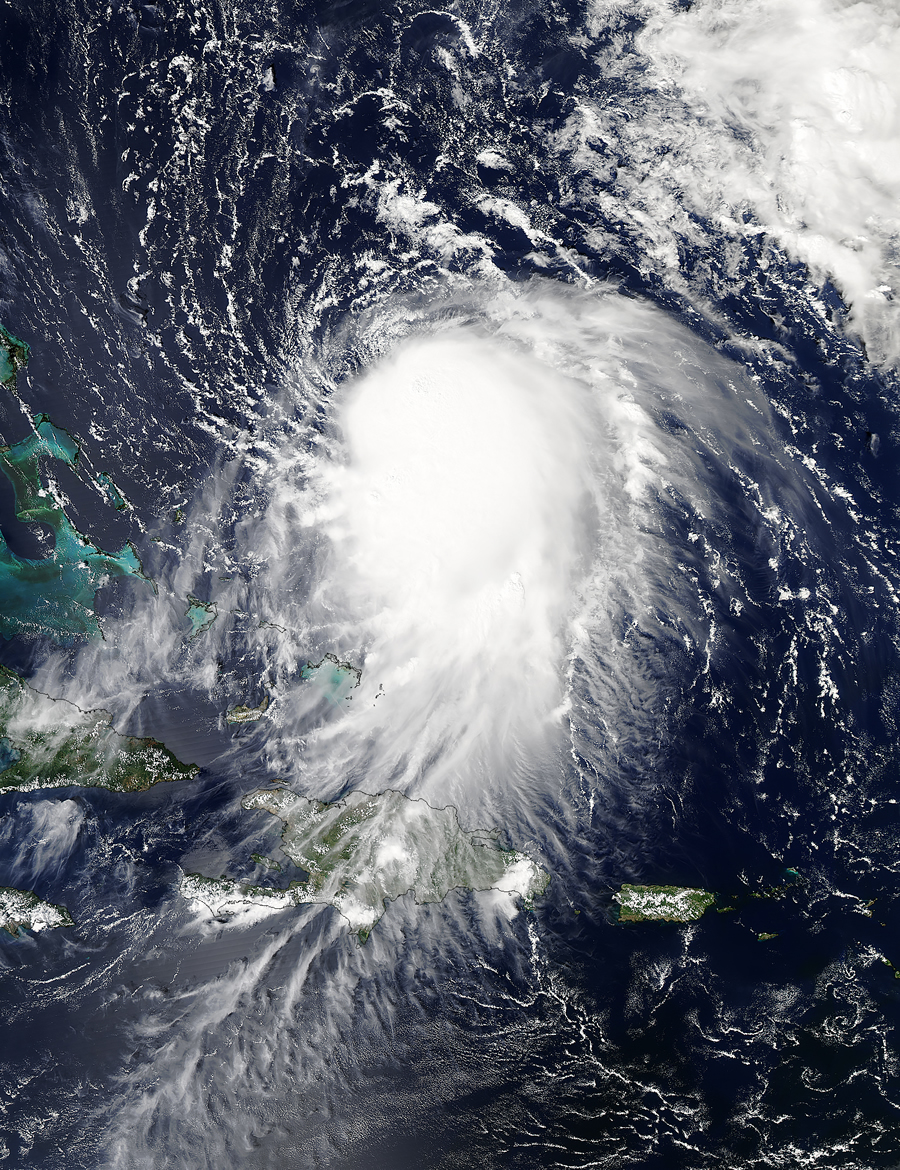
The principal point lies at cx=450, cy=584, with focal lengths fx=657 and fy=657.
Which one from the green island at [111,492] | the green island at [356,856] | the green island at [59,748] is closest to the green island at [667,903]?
the green island at [356,856]

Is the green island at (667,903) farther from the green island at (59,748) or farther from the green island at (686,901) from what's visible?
the green island at (59,748)

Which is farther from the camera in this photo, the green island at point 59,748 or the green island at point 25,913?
the green island at point 59,748

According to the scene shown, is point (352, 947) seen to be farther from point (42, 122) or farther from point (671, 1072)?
point (42, 122)

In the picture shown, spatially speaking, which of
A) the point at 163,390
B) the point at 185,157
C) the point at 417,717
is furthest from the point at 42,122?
the point at 417,717

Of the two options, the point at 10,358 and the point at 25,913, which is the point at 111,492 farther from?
the point at 25,913

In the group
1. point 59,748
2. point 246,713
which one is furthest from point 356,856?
point 59,748

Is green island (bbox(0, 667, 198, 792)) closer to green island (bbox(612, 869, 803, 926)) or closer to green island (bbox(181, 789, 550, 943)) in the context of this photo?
green island (bbox(181, 789, 550, 943))

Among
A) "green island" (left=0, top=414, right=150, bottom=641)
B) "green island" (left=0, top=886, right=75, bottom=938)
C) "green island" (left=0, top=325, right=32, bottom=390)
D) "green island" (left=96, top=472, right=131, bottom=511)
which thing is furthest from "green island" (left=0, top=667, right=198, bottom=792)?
"green island" (left=0, top=325, right=32, bottom=390)
